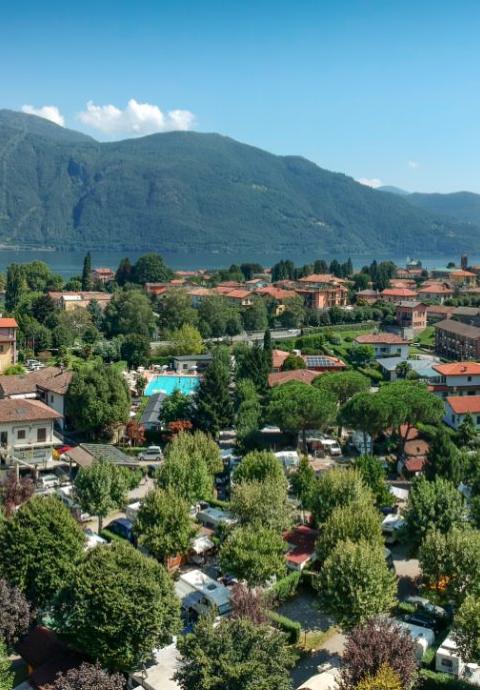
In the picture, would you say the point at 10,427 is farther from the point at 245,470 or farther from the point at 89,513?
the point at 245,470

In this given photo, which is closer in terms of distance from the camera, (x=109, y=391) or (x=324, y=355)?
(x=109, y=391)

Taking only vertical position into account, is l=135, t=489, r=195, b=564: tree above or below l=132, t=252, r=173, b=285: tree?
below

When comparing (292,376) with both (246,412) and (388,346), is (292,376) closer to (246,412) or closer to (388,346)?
(246,412)

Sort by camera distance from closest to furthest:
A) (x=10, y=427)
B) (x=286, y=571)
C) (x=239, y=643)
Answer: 1. (x=239, y=643)
2. (x=286, y=571)
3. (x=10, y=427)

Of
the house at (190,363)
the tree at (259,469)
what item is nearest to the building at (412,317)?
the house at (190,363)

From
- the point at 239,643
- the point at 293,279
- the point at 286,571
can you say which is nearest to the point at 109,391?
the point at 286,571

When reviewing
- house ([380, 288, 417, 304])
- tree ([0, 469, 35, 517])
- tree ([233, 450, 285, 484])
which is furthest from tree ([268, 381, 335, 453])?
house ([380, 288, 417, 304])

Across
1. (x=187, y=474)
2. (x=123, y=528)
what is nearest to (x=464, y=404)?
(x=187, y=474)

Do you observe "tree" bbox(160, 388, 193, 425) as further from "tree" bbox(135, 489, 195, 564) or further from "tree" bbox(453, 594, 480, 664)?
"tree" bbox(453, 594, 480, 664)
